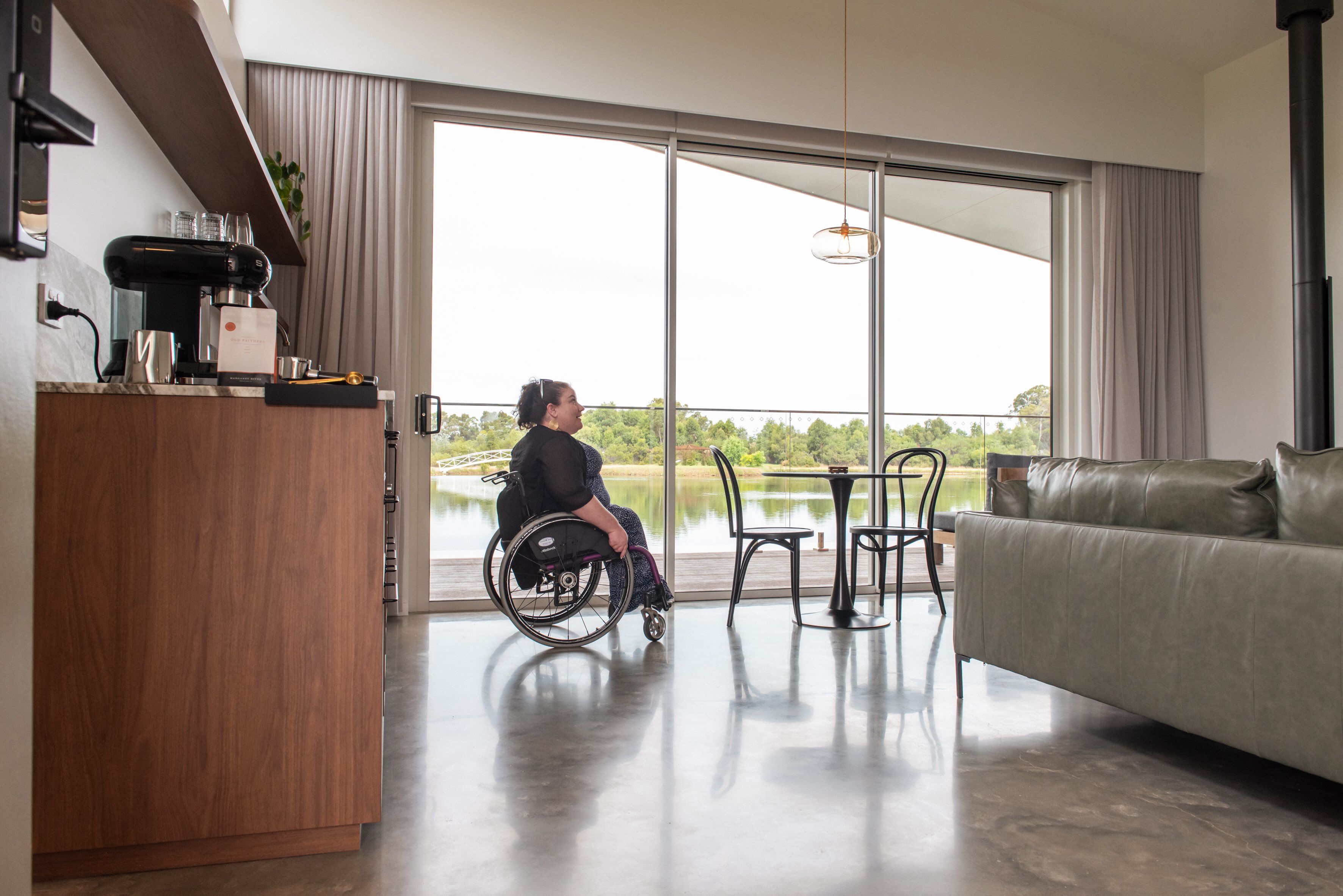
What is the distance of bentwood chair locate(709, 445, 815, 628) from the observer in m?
3.79

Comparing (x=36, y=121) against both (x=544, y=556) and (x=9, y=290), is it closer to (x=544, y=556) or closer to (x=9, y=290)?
(x=9, y=290)

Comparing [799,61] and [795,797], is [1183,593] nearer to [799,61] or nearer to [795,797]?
[795,797]

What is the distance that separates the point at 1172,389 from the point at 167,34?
5456 millimetres

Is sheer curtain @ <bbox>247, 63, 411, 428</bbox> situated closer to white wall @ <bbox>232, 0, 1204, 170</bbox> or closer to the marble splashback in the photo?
white wall @ <bbox>232, 0, 1204, 170</bbox>

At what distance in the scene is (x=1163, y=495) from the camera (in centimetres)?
206

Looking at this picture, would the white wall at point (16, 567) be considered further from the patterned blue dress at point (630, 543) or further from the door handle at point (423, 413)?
the door handle at point (423, 413)

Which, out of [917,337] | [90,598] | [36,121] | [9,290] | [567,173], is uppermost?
[567,173]

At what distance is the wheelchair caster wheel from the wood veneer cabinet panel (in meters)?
1.84

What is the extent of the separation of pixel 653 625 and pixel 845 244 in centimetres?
197

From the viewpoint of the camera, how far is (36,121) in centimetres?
94

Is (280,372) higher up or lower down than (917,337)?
lower down

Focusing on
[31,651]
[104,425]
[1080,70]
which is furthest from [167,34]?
[1080,70]

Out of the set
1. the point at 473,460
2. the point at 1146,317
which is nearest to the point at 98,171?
the point at 473,460

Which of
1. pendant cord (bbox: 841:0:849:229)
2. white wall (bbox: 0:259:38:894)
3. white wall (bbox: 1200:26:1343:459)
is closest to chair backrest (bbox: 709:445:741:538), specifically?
pendant cord (bbox: 841:0:849:229)
